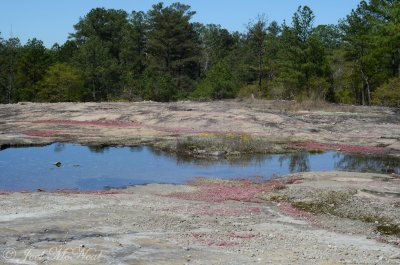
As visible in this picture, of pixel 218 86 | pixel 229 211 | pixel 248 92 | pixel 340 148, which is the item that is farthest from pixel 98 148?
pixel 248 92

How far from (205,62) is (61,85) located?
45.8m

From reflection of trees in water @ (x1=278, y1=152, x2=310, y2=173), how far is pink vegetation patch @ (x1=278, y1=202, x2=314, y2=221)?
10.1 m

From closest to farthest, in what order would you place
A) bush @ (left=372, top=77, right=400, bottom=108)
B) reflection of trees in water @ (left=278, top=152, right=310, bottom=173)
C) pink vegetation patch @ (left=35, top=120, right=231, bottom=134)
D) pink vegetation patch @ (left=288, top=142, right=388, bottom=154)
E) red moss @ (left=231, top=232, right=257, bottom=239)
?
red moss @ (left=231, top=232, right=257, bottom=239)
reflection of trees in water @ (left=278, top=152, right=310, bottom=173)
pink vegetation patch @ (left=288, top=142, right=388, bottom=154)
pink vegetation patch @ (left=35, top=120, right=231, bottom=134)
bush @ (left=372, top=77, right=400, bottom=108)

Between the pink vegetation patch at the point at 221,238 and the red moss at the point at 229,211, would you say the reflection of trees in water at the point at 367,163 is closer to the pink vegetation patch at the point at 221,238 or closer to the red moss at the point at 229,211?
the red moss at the point at 229,211

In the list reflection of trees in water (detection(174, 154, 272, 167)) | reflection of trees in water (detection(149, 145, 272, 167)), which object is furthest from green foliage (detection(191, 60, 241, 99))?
reflection of trees in water (detection(174, 154, 272, 167))

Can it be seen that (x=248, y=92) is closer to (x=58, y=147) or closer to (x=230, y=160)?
(x=58, y=147)

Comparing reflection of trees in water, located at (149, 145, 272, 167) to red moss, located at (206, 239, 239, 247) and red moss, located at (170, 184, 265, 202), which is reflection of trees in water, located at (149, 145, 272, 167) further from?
red moss, located at (206, 239, 239, 247)

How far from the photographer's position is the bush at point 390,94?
61.4m

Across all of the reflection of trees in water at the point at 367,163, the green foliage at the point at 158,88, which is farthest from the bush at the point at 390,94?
the green foliage at the point at 158,88

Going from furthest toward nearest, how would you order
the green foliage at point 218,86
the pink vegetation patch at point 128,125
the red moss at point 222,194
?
the green foliage at point 218,86, the pink vegetation patch at point 128,125, the red moss at point 222,194

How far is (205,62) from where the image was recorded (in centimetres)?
12250

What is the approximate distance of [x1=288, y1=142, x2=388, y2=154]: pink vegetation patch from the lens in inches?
1388

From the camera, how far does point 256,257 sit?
11.8 m

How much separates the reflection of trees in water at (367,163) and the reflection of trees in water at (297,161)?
6.73ft
